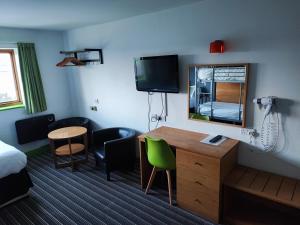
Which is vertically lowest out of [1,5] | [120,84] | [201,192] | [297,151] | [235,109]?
[201,192]

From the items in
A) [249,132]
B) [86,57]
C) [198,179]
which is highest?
[86,57]

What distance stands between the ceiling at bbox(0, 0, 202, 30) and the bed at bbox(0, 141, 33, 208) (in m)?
1.74

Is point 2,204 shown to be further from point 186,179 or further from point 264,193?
point 264,193

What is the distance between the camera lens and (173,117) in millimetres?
3244

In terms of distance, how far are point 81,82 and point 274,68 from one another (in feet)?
11.5

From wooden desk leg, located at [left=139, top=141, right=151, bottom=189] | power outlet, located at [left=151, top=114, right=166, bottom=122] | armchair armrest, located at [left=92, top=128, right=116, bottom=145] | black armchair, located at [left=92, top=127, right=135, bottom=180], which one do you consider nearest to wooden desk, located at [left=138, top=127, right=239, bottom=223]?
wooden desk leg, located at [left=139, top=141, right=151, bottom=189]

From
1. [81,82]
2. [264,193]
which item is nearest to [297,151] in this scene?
[264,193]

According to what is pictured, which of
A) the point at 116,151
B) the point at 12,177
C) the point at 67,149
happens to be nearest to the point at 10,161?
the point at 12,177

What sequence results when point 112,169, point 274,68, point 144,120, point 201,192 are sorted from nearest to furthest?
point 274,68
point 201,192
point 112,169
point 144,120

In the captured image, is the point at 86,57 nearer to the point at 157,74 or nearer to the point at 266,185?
the point at 157,74

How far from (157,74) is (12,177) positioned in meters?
2.31

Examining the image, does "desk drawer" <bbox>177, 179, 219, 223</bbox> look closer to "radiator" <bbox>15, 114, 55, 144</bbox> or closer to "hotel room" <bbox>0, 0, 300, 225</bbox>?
"hotel room" <bbox>0, 0, 300, 225</bbox>

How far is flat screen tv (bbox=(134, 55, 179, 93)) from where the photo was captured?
9.73ft

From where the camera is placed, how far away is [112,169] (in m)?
3.37
